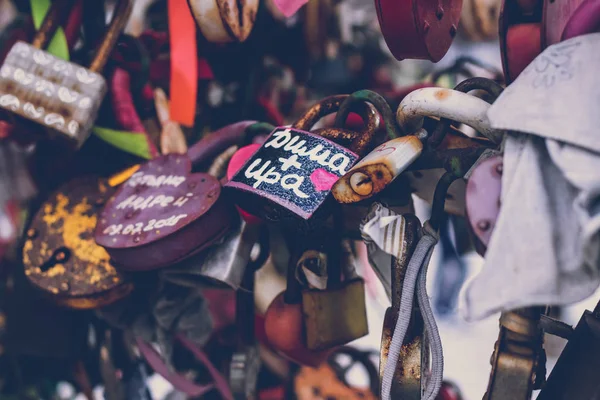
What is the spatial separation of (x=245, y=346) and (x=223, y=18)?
0.43m

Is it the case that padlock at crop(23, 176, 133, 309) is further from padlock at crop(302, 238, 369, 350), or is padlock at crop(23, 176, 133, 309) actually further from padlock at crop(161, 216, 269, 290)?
padlock at crop(302, 238, 369, 350)

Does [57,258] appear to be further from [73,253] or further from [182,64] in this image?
[182,64]

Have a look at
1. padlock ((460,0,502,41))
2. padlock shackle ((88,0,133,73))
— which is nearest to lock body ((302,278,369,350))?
padlock shackle ((88,0,133,73))

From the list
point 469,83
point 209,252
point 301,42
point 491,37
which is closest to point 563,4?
point 469,83

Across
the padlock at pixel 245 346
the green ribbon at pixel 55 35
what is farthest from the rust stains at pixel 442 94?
the green ribbon at pixel 55 35

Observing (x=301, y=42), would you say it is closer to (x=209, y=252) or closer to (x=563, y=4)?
(x=209, y=252)

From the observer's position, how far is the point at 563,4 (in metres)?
0.53

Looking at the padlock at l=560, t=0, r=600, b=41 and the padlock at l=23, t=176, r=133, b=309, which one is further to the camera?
the padlock at l=23, t=176, r=133, b=309

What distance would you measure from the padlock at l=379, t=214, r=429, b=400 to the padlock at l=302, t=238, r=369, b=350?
14 cm

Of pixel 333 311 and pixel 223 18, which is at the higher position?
pixel 223 18

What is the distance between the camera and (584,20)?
49cm

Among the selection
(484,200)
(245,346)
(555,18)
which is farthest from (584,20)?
(245,346)

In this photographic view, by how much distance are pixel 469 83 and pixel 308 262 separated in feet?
0.90

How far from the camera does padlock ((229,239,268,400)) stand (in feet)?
2.64
